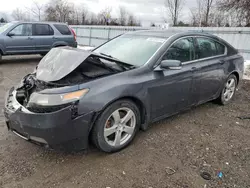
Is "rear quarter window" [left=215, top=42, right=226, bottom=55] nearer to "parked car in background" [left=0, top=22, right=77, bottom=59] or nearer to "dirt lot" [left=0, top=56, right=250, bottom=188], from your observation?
"dirt lot" [left=0, top=56, right=250, bottom=188]

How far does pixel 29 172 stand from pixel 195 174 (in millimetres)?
1927

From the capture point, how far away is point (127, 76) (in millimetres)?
2779

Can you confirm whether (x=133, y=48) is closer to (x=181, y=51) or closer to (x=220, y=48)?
(x=181, y=51)

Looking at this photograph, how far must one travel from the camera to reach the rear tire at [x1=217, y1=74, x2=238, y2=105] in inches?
180

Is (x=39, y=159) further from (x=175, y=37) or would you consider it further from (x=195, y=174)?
(x=175, y=37)

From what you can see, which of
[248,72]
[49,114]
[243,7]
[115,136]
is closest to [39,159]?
[49,114]

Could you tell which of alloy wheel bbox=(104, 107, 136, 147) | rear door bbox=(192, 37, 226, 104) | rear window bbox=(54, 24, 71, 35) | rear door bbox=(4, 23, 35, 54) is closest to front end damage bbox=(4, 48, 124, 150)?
alloy wheel bbox=(104, 107, 136, 147)

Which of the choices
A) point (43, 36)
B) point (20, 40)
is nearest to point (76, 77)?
point (20, 40)

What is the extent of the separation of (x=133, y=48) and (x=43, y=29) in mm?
7657

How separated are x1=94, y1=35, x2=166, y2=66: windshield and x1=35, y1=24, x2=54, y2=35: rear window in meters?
6.83

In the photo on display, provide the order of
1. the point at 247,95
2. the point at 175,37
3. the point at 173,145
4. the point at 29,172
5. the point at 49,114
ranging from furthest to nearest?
the point at 247,95 < the point at 175,37 < the point at 173,145 < the point at 29,172 < the point at 49,114

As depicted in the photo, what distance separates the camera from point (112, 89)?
101 inches

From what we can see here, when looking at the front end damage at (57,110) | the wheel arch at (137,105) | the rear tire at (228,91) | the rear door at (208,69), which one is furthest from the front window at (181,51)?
the rear tire at (228,91)

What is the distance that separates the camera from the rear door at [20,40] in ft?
28.9
